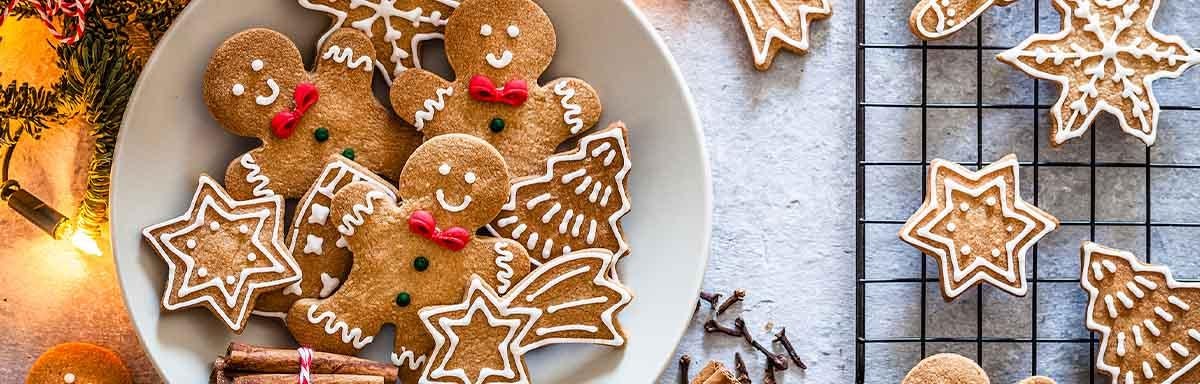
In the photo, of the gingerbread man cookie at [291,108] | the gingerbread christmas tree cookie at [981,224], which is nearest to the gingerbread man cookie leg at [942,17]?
the gingerbread christmas tree cookie at [981,224]

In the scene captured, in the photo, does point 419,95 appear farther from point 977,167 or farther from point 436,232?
point 977,167

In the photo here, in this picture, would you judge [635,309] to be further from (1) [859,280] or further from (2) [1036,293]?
(2) [1036,293]

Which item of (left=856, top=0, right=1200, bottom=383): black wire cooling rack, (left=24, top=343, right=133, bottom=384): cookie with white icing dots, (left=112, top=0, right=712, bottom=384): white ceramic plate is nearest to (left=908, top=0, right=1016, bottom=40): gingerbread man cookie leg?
(left=856, top=0, right=1200, bottom=383): black wire cooling rack

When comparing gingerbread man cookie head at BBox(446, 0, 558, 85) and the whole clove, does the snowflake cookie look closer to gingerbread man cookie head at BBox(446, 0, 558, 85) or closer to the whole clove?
the whole clove

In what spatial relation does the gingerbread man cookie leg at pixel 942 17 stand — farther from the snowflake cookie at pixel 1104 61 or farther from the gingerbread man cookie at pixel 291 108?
the gingerbread man cookie at pixel 291 108

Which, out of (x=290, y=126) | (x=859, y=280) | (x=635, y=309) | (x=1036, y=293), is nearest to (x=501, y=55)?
(x=290, y=126)

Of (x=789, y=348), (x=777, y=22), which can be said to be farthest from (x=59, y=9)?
(x=789, y=348)
